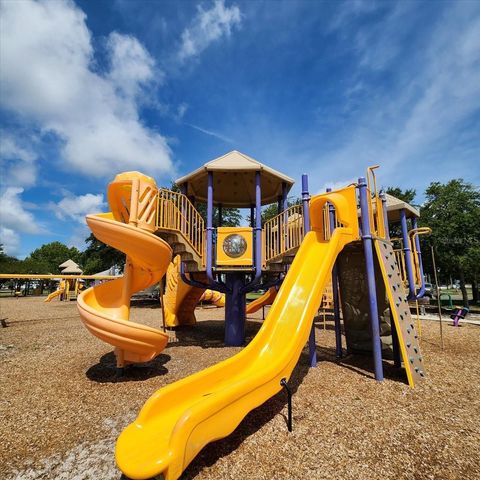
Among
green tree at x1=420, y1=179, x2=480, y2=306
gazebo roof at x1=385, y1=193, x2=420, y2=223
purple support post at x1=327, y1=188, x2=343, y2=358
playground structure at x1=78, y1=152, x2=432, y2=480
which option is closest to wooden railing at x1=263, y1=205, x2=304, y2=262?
playground structure at x1=78, y1=152, x2=432, y2=480

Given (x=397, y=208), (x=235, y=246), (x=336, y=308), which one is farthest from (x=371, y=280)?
(x=397, y=208)

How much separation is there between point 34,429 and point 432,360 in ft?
27.5

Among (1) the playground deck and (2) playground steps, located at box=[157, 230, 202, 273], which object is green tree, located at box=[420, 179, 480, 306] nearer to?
(1) the playground deck

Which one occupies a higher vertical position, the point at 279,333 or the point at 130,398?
the point at 279,333

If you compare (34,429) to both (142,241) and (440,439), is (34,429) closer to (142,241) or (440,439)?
(142,241)

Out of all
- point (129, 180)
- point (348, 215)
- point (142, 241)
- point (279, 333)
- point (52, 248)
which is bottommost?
point (279, 333)

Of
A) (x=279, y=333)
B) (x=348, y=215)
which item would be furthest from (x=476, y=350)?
(x=279, y=333)

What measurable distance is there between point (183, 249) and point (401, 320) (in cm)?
574

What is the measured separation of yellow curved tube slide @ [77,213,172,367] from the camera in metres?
5.65

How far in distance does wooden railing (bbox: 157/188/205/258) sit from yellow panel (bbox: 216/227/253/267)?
63 cm

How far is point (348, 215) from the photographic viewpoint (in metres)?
6.58

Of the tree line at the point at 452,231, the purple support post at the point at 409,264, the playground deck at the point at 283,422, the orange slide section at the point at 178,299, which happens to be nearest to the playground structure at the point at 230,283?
the purple support post at the point at 409,264

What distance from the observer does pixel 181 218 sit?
8.61 meters

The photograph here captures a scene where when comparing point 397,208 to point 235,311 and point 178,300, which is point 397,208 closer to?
point 235,311
